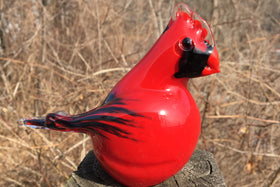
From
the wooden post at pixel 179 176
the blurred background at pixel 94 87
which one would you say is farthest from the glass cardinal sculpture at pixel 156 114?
the blurred background at pixel 94 87

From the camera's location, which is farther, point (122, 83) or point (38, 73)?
point (38, 73)

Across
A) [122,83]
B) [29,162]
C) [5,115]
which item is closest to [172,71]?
[122,83]

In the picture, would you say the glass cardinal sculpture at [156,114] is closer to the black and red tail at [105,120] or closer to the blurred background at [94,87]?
the black and red tail at [105,120]

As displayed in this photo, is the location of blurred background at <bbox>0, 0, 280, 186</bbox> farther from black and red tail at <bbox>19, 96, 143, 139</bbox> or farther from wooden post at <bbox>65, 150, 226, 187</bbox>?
black and red tail at <bbox>19, 96, 143, 139</bbox>

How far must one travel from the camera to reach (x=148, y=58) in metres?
1.10

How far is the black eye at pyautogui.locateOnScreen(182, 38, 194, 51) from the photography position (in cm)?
103

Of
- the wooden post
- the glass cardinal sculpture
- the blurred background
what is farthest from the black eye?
the blurred background

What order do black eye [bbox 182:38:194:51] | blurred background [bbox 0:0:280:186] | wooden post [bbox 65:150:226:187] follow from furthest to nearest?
blurred background [bbox 0:0:280:186]
wooden post [bbox 65:150:226:187]
black eye [bbox 182:38:194:51]

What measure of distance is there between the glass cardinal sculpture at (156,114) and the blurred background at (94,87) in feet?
3.54

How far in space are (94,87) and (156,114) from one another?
126 centimetres

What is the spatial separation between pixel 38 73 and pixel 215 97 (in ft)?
6.54

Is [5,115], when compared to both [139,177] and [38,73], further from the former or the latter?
[139,177]

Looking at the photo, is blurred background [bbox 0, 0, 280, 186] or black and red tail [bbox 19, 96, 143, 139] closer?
black and red tail [bbox 19, 96, 143, 139]

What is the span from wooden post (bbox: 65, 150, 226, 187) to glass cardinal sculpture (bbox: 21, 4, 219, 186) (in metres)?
0.15
